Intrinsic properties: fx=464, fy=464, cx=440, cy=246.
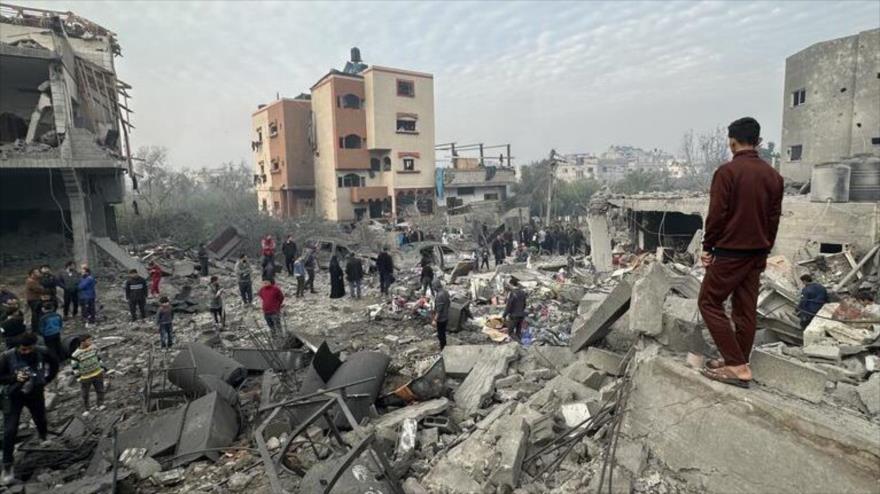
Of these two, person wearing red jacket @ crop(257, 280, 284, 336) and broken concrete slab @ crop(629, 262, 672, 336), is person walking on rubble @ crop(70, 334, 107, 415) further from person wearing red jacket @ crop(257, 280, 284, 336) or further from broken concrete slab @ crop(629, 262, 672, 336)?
broken concrete slab @ crop(629, 262, 672, 336)

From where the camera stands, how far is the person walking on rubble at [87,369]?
20.9ft

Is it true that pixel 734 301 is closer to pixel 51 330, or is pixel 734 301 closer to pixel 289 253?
pixel 51 330

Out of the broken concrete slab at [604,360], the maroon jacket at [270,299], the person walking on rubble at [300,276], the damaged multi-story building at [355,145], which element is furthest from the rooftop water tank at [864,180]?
the damaged multi-story building at [355,145]

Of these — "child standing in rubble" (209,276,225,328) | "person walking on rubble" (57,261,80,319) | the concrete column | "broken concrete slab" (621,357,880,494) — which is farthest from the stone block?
the concrete column

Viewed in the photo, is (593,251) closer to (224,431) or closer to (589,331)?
(589,331)

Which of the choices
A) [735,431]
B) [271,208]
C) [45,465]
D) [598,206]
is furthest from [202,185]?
[735,431]

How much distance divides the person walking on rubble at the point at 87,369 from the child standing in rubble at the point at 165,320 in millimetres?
1984

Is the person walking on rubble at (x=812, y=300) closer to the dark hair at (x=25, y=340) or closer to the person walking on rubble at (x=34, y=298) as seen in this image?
the dark hair at (x=25, y=340)

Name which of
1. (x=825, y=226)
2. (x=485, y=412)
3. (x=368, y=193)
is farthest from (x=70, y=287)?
(x=368, y=193)

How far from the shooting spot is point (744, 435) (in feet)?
8.79

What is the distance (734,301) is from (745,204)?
2.10 ft

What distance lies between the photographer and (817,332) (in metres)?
5.54

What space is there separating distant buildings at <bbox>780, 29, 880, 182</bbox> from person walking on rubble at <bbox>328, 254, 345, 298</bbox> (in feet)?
66.5

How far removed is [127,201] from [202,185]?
4426 cm
